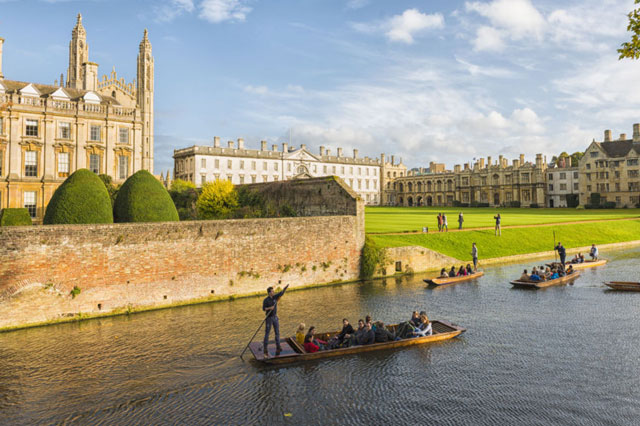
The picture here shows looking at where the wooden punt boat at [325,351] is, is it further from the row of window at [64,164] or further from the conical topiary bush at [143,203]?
the row of window at [64,164]

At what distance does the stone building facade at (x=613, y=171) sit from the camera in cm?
7212

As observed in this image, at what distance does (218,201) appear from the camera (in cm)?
3056

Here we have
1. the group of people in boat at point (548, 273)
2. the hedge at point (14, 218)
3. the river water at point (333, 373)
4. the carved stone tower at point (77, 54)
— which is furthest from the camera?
the carved stone tower at point (77, 54)

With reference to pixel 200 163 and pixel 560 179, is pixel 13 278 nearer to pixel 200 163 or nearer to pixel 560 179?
pixel 200 163

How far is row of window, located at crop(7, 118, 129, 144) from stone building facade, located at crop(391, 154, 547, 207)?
232ft

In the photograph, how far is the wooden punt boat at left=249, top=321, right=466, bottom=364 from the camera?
447 inches

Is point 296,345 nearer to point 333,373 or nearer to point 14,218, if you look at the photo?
point 333,373

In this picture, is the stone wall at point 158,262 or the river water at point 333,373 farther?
the stone wall at point 158,262

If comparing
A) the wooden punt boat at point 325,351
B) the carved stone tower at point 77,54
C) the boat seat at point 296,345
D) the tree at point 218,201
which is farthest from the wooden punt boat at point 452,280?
the carved stone tower at point 77,54

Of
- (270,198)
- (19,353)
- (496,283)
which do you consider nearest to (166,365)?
(19,353)

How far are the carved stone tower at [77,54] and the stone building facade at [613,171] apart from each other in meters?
79.5

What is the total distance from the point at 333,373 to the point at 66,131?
3406cm

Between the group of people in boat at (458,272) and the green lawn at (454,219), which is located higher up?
the green lawn at (454,219)

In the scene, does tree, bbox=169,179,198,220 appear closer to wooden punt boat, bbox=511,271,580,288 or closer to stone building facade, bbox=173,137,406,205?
wooden punt boat, bbox=511,271,580,288
